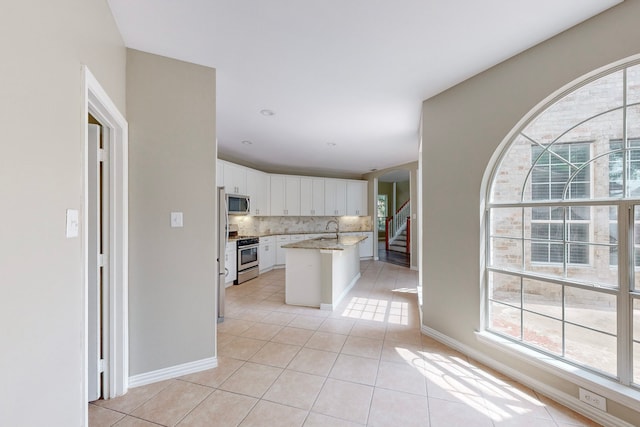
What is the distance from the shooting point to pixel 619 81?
1811 millimetres

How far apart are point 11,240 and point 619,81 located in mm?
3181

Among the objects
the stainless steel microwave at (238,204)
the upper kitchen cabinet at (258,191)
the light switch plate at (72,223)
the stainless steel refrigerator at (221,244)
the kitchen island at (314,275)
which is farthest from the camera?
the upper kitchen cabinet at (258,191)

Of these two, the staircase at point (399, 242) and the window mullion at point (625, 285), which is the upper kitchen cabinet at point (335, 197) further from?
the window mullion at point (625, 285)

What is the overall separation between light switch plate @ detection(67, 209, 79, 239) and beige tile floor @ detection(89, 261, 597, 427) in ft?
4.36

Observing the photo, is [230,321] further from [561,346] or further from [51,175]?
[561,346]

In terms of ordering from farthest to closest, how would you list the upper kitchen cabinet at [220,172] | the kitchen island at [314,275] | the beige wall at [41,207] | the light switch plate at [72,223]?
the upper kitchen cabinet at [220,172], the kitchen island at [314,275], the light switch plate at [72,223], the beige wall at [41,207]

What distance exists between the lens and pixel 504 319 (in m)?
2.47

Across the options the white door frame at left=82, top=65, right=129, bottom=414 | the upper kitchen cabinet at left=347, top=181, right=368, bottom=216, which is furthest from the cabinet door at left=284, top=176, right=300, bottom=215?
the white door frame at left=82, top=65, right=129, bottom=414

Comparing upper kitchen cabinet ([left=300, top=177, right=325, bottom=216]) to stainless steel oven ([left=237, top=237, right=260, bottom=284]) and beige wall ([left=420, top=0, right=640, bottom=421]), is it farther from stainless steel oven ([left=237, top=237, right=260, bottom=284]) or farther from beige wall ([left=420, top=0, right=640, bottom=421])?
beige wall ([left=420, top=0, right=640, bottom=421])

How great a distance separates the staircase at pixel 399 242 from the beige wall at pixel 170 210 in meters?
8.00

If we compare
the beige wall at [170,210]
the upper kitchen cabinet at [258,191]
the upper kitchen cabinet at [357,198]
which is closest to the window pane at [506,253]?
the beige wall at [170,210]

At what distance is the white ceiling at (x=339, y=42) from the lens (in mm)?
1771

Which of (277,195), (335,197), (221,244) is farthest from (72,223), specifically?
(335,197)

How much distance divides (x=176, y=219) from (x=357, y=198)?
21.2 feet
